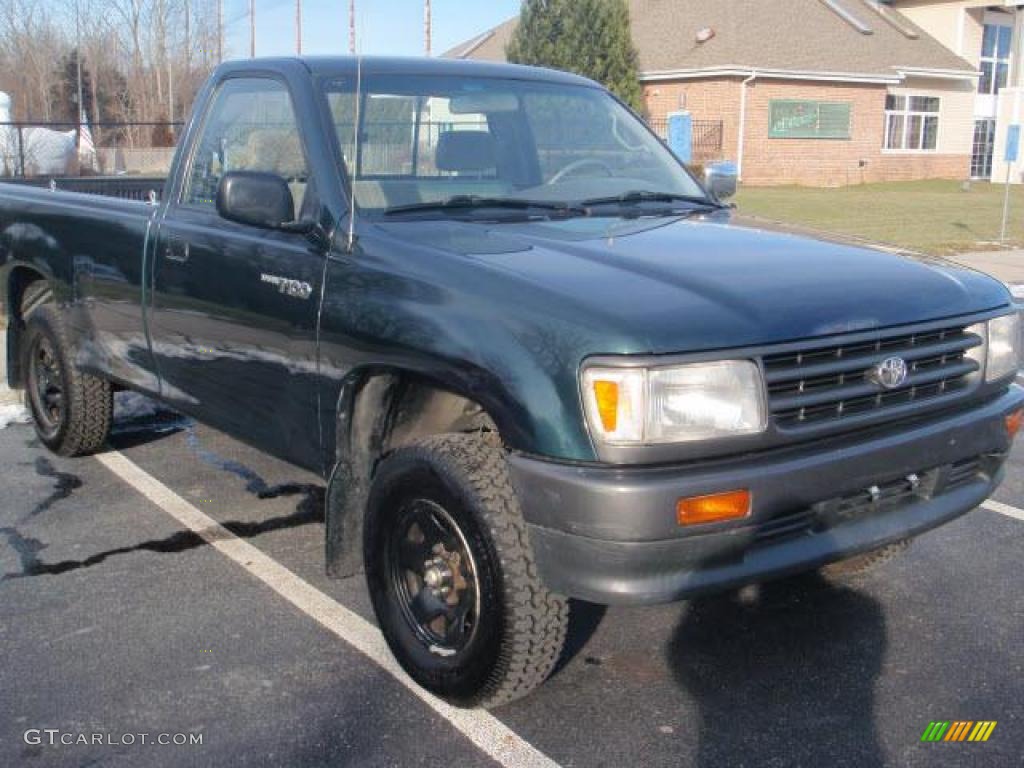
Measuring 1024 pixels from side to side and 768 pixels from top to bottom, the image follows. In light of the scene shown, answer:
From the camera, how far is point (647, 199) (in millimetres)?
4566

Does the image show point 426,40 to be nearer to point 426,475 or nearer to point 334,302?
point 334,302

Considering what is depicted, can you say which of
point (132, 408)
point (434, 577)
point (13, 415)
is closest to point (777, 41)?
point (132, 408)

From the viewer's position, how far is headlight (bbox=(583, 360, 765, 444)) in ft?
9.68

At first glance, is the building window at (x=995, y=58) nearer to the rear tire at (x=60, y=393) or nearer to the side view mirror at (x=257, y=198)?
the rear tire at (x=60, y=393)

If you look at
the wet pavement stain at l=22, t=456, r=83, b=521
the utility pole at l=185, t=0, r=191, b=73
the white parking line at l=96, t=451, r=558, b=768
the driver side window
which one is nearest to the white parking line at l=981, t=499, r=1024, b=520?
the white parking line at l=96, t=451, r=558, b=768

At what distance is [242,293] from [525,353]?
1.54m

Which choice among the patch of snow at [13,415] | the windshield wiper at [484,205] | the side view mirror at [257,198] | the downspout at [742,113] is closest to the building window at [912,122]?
the downspout at [742,113]

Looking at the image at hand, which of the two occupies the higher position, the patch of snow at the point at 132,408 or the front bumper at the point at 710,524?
the front bumper at the point at 710,524

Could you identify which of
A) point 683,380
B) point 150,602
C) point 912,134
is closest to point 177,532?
point 150,602

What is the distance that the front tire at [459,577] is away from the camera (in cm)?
319

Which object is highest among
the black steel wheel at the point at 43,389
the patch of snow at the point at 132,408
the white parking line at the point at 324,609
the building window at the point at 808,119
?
the building window at the point at 808,119

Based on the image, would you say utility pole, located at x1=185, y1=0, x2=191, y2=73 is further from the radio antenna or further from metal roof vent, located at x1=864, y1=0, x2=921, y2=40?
the radio antenna

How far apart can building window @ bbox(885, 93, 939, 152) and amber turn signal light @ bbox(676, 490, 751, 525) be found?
3485 cm

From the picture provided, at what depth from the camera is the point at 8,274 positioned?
6289 millimetres
